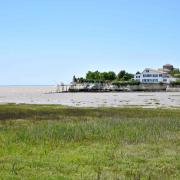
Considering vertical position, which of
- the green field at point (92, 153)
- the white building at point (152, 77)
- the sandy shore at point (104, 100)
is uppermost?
the white building at point (152, 77)

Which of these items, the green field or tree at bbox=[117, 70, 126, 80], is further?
tree at bbox=[117, 70, 126, 80]

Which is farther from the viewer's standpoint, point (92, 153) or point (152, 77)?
point (152, 77)

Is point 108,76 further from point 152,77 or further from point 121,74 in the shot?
point 152,77

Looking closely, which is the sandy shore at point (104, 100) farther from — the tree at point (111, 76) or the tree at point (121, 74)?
the tree at point (111, 76)

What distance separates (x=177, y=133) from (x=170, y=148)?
14.4 ft

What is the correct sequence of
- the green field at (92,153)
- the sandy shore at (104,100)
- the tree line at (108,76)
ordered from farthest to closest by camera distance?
the tree line at (108,76) → the sandy shore at (104,100) → the green field at (92,153)

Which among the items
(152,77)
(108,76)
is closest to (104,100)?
(152,77)

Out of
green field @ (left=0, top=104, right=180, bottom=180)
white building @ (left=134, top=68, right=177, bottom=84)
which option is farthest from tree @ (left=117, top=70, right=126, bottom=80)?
green field @ (left=0, top=104, right=180, bottom=180)

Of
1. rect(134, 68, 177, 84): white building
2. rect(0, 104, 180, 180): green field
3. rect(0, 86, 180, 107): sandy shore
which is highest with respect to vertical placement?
rect(134, 68, 177, 84): white building

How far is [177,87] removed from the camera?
163 metres

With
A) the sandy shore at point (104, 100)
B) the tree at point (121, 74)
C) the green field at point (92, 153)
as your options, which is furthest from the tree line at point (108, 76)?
the green field at point (92, 153)

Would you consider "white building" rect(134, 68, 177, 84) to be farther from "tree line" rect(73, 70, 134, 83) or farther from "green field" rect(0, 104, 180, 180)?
"green field" rect(0, 104, 180, 180)

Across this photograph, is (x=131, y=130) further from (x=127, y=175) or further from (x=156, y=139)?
(x=127, y=175)

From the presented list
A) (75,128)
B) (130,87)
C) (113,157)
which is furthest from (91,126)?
(130,87)
